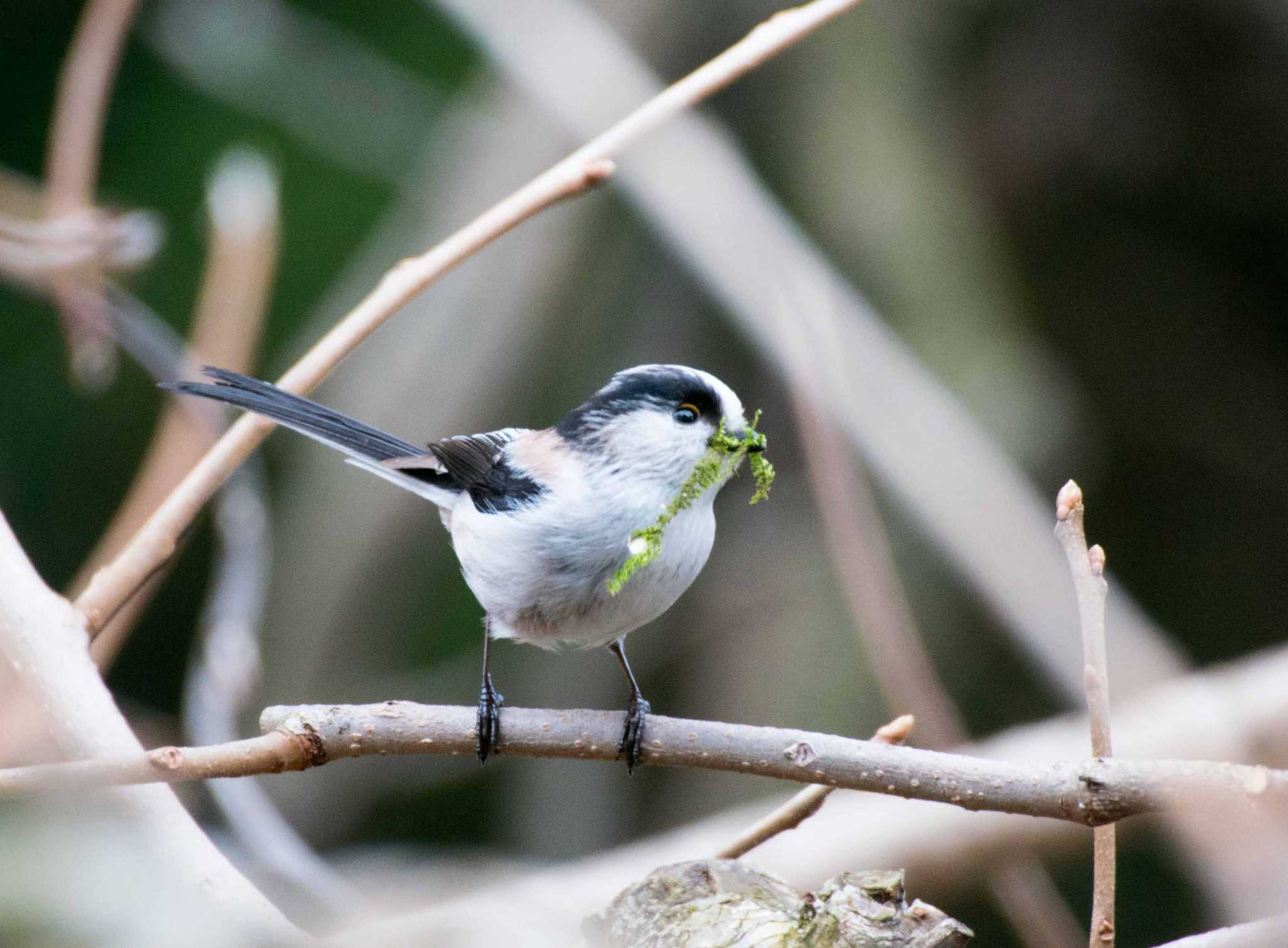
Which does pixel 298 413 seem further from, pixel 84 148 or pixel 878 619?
pixel 878 619

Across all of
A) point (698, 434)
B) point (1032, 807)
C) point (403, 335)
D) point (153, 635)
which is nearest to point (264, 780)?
point (153, 635)

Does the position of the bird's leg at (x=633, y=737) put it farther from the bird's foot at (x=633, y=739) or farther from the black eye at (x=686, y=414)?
the black eye at (x=686, y=414)

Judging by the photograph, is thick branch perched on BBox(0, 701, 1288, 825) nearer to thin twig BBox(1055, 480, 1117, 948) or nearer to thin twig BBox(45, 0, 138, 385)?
thin twig BBox(1055, 480, 1117, 948)

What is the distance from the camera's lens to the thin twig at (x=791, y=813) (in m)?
1.34

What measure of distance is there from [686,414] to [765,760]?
0.83 m

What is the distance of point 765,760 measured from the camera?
1.25 meters

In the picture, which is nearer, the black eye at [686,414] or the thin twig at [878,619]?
the black eye at [686,414]

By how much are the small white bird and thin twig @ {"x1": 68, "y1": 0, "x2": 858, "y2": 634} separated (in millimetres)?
198

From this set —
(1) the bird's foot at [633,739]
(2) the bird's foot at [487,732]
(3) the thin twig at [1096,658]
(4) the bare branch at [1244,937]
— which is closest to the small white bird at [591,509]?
(1) the bird's foot at [633,739]

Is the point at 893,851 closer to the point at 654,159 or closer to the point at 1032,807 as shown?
the point at 1032,807

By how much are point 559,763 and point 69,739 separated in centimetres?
325

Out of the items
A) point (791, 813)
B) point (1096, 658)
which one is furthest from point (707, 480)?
point (1096, 658)

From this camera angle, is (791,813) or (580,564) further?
(580,564)

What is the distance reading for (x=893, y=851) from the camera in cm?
256
